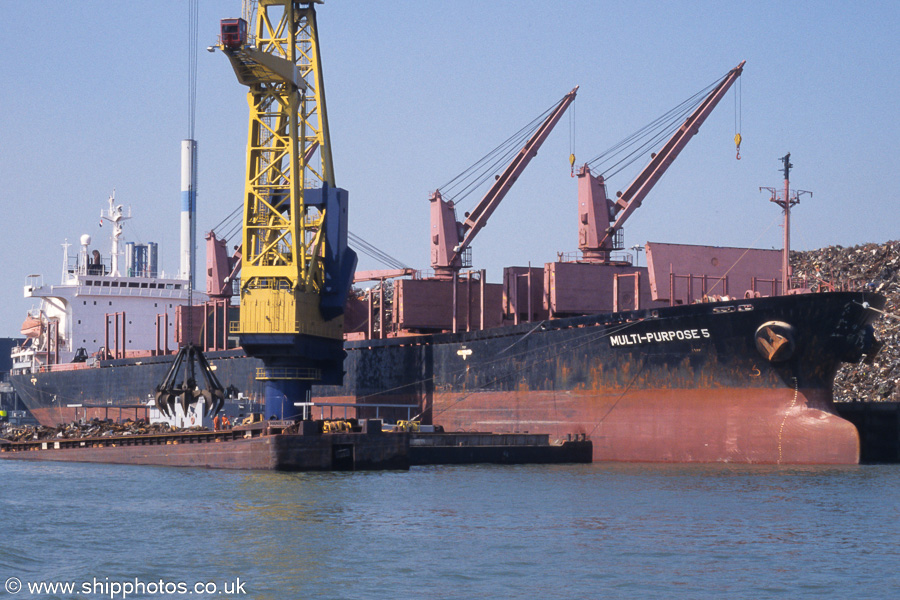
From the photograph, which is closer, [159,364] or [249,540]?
[249,540]

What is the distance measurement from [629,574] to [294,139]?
23.0 metres

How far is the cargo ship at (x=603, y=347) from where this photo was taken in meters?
29.9

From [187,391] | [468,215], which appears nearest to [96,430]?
[187,391]

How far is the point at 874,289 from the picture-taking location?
37.3 m

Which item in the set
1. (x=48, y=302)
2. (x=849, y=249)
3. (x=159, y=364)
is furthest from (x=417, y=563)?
(x=48, y=302)

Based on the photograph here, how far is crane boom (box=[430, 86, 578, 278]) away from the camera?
139 ft

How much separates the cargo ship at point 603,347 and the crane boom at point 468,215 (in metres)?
0.07

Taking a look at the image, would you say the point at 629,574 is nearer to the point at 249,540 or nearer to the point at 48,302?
the point at 249,540

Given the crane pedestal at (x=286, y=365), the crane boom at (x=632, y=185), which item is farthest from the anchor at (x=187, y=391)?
the crane boom at (x=632, y=185)

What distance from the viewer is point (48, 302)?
6175 cm

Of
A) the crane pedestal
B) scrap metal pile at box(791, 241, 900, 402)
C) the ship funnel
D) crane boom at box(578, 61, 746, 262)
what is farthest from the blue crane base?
the ship funnel

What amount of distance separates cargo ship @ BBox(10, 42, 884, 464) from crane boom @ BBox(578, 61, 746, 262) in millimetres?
54

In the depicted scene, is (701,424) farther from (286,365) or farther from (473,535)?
(473,535)

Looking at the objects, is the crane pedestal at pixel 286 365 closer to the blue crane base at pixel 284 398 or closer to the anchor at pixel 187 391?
the blue crane base at pixel 284 398
